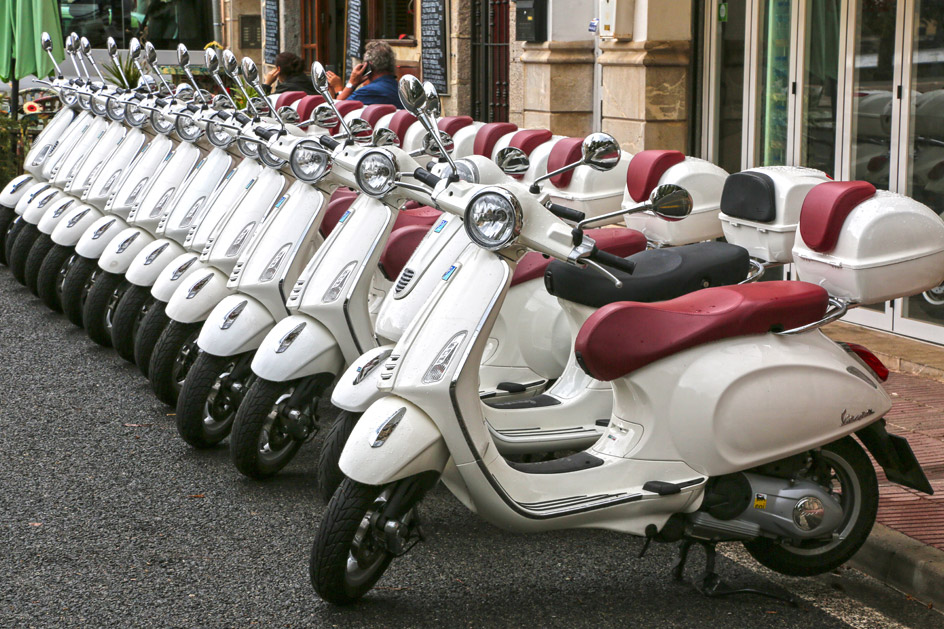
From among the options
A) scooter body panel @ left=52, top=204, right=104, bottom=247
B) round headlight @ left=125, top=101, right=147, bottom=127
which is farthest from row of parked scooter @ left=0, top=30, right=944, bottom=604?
round headlight @ left=125, top=101, right=147, bottom=127

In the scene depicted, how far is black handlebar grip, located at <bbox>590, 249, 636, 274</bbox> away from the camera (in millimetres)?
3168

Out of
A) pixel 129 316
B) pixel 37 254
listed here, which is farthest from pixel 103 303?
pixel 37 254

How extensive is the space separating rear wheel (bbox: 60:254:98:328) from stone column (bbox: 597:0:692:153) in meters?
Answer: 3.84

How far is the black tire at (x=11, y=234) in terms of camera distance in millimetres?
8273

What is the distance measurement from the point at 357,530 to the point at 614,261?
2.99 ft

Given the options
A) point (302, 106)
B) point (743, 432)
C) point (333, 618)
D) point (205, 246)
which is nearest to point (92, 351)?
point (205, 246)

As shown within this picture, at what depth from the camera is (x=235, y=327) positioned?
4.55 meters

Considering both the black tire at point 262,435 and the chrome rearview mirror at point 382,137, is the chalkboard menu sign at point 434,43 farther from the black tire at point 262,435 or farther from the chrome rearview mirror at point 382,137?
the black tire at point 262,435

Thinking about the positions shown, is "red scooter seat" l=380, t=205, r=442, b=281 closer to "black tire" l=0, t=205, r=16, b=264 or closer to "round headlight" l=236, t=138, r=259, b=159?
"round headlight" l=236, t=138, r=259, b=159

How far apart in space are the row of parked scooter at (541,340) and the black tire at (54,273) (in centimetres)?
174

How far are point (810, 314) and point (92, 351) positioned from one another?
4193 mm

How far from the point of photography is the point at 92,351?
6.55m

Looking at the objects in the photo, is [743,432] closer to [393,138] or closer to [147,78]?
[393,138]

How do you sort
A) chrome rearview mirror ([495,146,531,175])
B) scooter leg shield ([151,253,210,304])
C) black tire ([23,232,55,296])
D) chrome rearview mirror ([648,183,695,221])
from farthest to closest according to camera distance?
black tire ([23,232,55,296]), scooter leg shield ([151,253,210,304]), chrome rearview mirror ([495,146,531,175]), chrome rearview mirror ([648,183,695,221])
